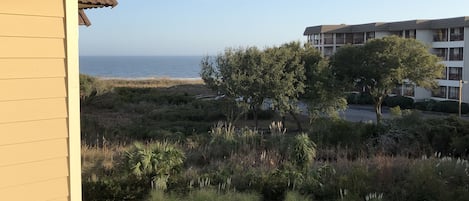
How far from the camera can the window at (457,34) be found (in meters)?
54.3

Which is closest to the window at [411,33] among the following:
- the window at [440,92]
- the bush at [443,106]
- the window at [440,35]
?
the window at [440,35]

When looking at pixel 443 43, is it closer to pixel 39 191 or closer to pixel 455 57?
pixel 455 57

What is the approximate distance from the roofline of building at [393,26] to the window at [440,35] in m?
0.65

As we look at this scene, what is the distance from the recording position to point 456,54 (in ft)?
180

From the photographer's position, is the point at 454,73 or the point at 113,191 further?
the point at 454,73

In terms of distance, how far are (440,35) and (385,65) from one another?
57.0 ft

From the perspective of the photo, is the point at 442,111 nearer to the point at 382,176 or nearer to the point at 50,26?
the point at 382,176

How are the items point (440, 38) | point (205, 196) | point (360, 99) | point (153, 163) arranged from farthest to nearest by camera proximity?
point (360, 99) < point (440, 38) < point (153, 163) < point (205, 196)

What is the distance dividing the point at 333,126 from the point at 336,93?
20896 millimetres

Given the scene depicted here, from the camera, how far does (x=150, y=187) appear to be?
6469 mm

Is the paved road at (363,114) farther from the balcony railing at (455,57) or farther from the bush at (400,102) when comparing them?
the balcony railing at (455,57)

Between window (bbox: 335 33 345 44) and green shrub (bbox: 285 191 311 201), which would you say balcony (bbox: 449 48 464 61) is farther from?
green shrub (bbox: 285 191 311 201)

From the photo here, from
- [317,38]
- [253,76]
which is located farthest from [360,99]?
[253,76]

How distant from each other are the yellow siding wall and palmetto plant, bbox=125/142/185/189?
3.18 meters
